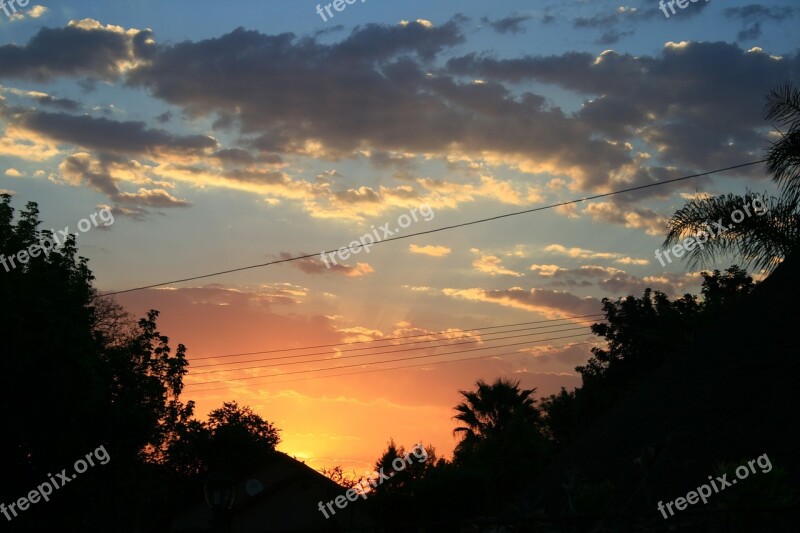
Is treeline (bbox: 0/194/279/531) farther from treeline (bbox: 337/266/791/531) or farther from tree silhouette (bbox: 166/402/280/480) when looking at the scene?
tree silhouette (bbox: 166/402/280/480)

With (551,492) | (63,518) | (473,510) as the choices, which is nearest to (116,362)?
(63,518)

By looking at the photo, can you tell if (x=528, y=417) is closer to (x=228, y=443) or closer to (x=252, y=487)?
(x=252, y=487)

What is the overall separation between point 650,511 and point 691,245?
11.5m

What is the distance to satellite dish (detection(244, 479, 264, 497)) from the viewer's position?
166 ft

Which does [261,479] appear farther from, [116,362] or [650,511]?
[650,511]

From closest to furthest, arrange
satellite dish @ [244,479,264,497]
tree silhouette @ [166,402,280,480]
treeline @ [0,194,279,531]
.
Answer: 1. treeline @ [0,194,279,531]
2. satellite dish @ [244,479,264,497]
3. tree silhouette @ [166,402,280,480]

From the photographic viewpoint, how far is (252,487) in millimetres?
50906

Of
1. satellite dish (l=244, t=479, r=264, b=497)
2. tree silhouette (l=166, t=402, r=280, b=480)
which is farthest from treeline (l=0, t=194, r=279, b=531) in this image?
tree silhouette (l=166, t=402, r=280, b=480)

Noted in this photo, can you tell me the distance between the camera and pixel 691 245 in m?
22.3

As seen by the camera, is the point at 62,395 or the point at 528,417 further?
the point at 528,417

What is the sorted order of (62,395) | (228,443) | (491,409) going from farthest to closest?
(228,443) → (491,409) → (62,395)

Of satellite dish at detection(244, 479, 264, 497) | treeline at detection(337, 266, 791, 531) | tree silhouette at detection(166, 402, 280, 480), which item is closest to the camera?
treeline at detection(337, 266, 791, 531)

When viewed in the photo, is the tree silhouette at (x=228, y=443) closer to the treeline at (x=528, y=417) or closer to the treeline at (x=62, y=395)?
the treeline at (x=528, y=417)

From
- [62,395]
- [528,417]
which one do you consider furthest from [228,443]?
[62,395]
